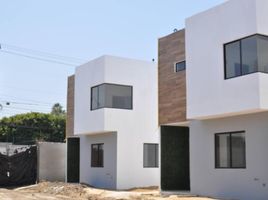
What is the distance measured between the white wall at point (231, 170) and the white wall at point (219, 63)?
66 centimetres

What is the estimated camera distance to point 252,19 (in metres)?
15.0

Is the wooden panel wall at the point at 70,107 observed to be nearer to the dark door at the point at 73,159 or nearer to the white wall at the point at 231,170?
the dark door at the point at 73,159

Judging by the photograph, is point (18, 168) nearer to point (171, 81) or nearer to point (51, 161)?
point (51, 161)

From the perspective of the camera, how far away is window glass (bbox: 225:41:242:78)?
15.5 metres

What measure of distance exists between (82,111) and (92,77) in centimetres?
203

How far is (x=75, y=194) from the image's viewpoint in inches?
804

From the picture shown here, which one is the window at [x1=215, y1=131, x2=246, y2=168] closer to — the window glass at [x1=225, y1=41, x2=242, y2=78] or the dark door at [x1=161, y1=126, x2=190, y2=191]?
the window glass at [x1=225, y1=41, x2=242, y2=78]

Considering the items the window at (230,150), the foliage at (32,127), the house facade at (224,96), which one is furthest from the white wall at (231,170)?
the foliage at (32,127)

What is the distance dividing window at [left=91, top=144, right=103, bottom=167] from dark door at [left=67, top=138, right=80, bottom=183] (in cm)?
341

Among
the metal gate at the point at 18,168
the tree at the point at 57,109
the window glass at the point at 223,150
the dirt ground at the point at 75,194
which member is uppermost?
the tree at the point at 57,109

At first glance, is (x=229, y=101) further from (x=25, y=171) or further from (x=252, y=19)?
(x=25, y=171)

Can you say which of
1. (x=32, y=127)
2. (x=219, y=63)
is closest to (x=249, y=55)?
(x=219, y=63)

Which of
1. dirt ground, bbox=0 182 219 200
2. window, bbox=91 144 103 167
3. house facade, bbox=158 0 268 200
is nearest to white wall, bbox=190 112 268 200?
house facade, bbox=158 0 268 200

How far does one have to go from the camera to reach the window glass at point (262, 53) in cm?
1483
